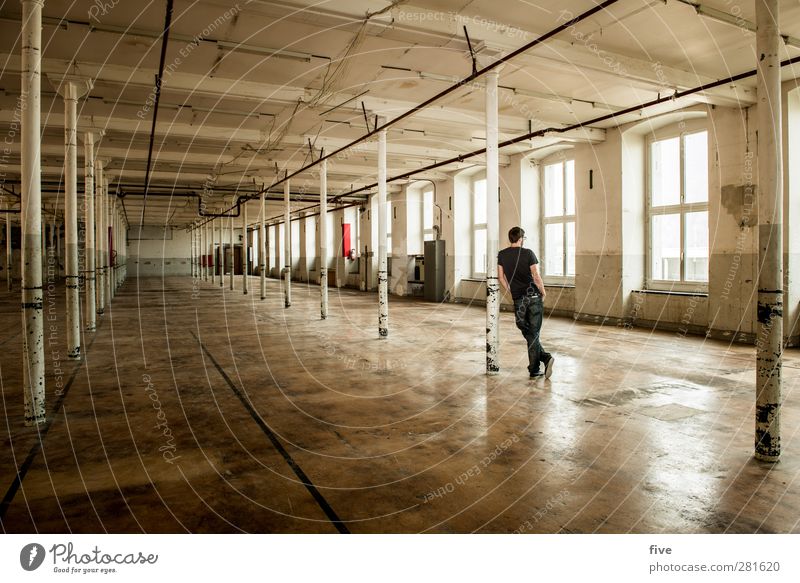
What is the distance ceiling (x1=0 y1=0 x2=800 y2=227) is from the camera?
6.03m

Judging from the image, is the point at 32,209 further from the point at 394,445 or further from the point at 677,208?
the point at 677,208

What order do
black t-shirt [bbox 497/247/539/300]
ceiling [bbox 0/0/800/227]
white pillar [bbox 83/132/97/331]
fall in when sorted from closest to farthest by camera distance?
1. black t-shirt [bbox 497/247/539/300]
2. ceiling [bbox 0/0/800/227]
3. white pillar [bbox 83/132/97/331]

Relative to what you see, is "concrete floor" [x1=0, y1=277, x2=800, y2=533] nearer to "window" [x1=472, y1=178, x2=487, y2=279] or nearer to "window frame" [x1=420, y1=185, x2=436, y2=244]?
"window" [x1=472, y1=178, x2=487, y2=279]

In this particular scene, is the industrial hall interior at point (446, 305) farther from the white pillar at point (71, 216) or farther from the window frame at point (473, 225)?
the window frame at point (473, 225)

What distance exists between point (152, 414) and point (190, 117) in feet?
22.8

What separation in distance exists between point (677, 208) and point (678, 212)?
79mm

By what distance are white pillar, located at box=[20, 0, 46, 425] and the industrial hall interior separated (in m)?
0.03

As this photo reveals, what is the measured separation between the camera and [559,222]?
42.0ft

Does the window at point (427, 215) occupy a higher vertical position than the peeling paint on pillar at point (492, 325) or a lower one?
higher

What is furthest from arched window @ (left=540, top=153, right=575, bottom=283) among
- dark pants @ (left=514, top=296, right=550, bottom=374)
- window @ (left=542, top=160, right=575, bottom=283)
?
dark pants @ (left=514, top=296, right=550, bottom=374)

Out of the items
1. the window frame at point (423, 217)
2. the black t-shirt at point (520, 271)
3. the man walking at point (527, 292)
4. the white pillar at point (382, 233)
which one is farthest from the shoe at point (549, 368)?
the window frame at point (423, 217)

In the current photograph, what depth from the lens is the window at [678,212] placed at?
9695mm

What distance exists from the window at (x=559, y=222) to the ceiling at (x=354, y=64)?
1.29 metres

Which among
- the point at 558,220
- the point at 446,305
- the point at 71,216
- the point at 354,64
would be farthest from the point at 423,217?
the point at 71,216
